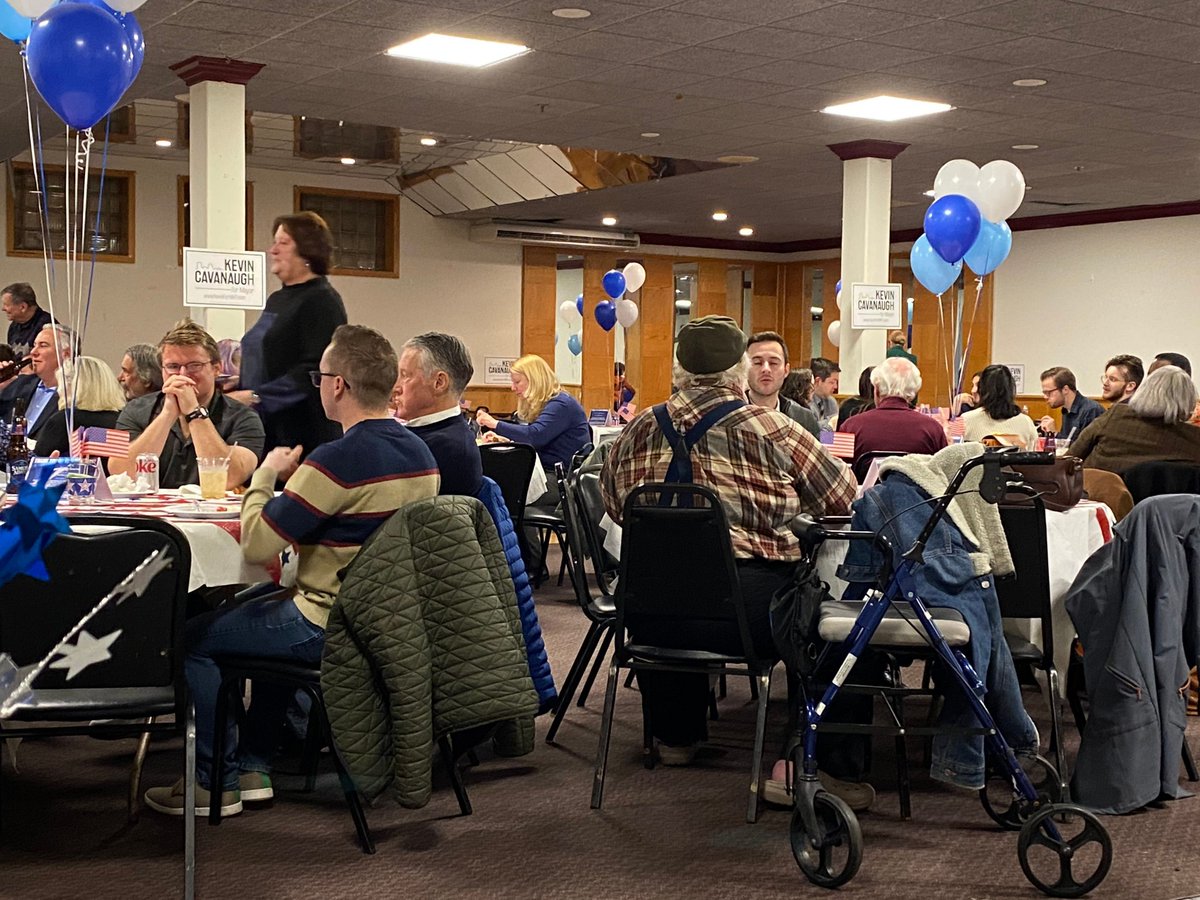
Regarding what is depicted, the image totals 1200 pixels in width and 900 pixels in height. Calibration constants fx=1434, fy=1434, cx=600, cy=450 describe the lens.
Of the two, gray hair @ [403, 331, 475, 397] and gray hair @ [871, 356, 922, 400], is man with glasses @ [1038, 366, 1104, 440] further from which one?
gray hair @ [403, 331, 475, 397]

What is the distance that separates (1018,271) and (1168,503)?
13847 millimetres

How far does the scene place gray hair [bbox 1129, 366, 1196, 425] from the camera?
5422mm

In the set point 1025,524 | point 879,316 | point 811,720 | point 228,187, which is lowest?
point 811,720

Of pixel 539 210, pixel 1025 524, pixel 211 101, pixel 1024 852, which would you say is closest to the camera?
pixel 1024 852

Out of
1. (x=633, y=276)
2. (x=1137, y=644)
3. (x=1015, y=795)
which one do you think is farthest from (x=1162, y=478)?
(x=633, y=276)

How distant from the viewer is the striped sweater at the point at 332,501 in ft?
10.9

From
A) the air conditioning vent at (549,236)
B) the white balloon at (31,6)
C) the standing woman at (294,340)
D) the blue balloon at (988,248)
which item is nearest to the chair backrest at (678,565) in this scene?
the standing woman at (294,340)

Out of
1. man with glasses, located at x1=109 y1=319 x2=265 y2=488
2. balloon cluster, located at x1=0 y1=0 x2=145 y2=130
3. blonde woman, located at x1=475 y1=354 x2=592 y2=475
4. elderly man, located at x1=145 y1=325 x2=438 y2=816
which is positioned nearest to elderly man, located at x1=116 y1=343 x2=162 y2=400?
man with glasses, located at x1=109 y1=319 x2=265 y2=488

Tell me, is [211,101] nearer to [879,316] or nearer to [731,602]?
[879,316]

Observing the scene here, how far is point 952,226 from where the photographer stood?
340 inches

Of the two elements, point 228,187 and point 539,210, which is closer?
point 228,187

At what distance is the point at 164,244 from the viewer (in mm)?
14758

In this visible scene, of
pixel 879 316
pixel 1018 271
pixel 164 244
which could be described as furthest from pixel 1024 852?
pixel 1018 271

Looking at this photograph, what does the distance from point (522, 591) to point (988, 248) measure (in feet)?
20.3
